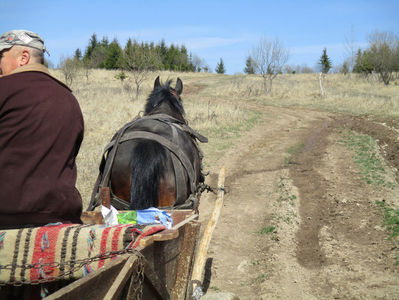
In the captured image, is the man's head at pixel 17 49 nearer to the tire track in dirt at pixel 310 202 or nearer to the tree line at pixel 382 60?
the tire track in dirt at pixel 310 202

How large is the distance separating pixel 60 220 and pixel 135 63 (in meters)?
29.6

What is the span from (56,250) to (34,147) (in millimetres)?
667

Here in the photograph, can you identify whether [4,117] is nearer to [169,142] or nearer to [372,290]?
[169,142]

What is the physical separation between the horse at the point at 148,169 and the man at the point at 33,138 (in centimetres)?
125

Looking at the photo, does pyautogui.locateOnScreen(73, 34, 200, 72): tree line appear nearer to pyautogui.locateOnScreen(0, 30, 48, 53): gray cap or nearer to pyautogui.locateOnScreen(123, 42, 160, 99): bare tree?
pyautogui.locateOnScreen(123, 42, 160, 99): bare tree

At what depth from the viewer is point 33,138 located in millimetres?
2363

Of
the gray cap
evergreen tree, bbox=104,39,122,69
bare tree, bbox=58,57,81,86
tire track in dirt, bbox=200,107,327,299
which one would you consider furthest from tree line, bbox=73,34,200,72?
the gray cap

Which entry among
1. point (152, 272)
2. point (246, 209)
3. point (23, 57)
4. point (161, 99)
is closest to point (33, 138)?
point (23, 57)

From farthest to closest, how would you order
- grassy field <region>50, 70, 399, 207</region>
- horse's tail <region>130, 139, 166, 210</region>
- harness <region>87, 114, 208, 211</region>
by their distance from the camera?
grassy field <region>50, 70, 399, 207</region>, harness <region>87, 114, 208, 211</region>, horse's tail <region>130, 139, 166, 210</region>

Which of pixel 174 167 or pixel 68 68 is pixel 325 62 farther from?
pixel 174 167

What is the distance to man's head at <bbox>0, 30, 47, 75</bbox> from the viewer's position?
98.7 inches

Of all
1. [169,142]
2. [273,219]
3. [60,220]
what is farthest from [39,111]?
[273,219]

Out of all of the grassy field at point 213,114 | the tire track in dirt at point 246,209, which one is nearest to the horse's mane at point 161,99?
the tire track in dirt at point 246,209

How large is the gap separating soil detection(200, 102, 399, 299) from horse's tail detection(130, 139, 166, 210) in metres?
1.53
